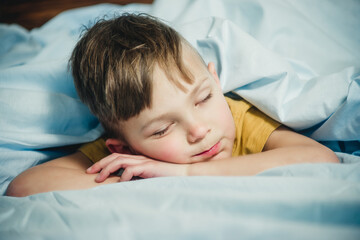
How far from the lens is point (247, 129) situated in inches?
30.3

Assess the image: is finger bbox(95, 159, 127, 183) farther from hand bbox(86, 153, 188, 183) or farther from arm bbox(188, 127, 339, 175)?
arm bbox(188, 127, 339, 175)

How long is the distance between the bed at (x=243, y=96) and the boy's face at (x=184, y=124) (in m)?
0.12

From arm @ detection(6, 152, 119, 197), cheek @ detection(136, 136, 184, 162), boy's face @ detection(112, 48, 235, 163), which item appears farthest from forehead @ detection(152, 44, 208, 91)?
arm @ detection(6, 152, 119, 197)

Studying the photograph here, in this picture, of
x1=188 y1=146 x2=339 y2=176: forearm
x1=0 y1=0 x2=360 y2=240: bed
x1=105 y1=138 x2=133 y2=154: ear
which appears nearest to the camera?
x1=0 y1=0 x2=360 y2=240: bed

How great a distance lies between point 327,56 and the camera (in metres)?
0.87

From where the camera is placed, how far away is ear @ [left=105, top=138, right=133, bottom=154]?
0.74 meters

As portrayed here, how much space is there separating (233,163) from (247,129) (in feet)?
0.57

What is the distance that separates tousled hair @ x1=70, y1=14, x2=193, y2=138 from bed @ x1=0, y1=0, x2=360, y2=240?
0.17 meters

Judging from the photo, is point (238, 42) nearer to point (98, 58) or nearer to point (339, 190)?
point (98, 58)

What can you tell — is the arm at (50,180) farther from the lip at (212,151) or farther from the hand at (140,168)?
the lip at (212,151)

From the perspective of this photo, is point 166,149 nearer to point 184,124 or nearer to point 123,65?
point 184,124

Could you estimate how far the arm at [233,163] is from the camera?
1.97ft

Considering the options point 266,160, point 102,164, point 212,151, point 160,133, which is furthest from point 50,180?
point 266,160

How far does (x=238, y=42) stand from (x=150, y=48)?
0.29m
